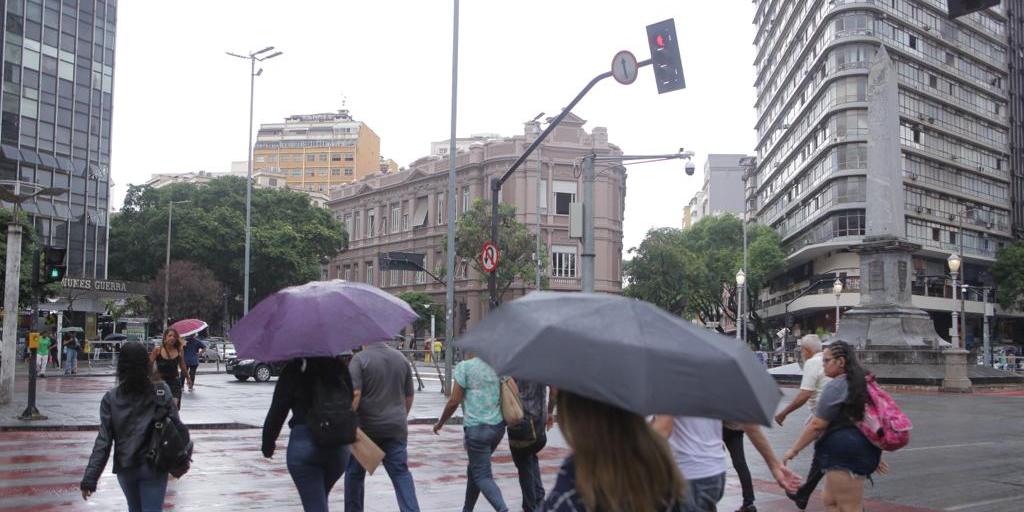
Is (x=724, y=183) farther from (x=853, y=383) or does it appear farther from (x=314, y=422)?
(x=314, y=422)

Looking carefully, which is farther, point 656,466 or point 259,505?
point 259,505

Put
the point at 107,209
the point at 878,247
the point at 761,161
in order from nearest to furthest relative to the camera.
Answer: the point at 878,247, the point at 107,209, the point at 761,161

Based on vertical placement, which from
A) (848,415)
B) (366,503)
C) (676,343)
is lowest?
(366,503)

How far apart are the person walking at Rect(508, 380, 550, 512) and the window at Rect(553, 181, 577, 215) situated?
56.0 meters

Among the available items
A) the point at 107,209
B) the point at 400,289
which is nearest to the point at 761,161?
the point at 400,289

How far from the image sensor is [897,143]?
3067 cm

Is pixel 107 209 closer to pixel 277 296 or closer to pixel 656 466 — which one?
pixel 277 296

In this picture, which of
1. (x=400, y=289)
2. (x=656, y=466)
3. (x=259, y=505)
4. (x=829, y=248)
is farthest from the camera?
(x=400, y=289)

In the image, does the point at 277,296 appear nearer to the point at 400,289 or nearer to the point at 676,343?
the point at 676,343

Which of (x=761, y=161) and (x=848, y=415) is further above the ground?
(x=761, y=161)

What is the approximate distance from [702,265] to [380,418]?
198 ft

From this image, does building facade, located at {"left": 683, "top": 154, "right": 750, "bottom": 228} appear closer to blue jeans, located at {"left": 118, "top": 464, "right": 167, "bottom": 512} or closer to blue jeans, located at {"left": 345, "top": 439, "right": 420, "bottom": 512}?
blue jeans, located at {"left": 345, "top": 439, "right": 420, "bottom": 512}

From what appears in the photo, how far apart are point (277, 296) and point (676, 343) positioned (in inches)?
149

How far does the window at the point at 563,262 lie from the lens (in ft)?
208
